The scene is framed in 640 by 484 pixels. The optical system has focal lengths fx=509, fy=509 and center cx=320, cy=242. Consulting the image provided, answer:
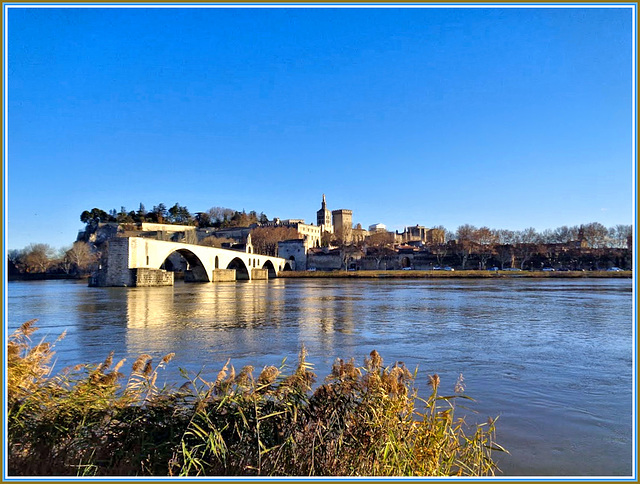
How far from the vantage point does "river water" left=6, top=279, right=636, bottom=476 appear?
4195mm

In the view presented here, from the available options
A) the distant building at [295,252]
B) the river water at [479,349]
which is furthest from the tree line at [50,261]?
the river water at [479,349]

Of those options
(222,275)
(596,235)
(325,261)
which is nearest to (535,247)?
(596,235)

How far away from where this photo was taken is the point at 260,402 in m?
3.07

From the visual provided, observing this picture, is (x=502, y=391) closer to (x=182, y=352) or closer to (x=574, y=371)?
(x=574, y=371)

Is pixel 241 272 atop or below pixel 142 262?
below

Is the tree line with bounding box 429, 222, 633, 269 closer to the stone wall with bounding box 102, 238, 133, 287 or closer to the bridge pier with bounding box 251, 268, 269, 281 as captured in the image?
the bridge pier with bounding box 251, 268, 269, 281

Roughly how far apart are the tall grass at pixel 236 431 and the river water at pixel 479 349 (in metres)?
1.07

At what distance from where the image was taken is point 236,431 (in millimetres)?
2871

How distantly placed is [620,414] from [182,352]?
6114 mm

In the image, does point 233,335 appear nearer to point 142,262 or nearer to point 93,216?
point 142,262

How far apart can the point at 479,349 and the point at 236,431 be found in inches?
260

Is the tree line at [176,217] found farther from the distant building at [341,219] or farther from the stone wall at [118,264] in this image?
the stone wall at [118,264]

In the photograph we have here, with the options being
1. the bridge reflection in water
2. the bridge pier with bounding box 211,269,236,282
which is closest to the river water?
the bridge reflection in water

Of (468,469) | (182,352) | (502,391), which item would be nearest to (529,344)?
(502,391)
